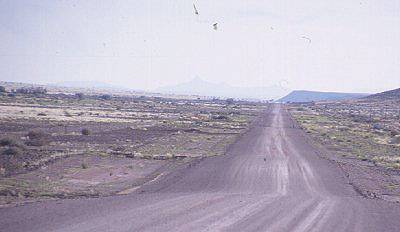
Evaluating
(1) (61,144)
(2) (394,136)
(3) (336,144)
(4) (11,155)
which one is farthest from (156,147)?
(2) (394,136)

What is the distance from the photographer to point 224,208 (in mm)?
20031

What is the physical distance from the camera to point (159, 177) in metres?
28.7

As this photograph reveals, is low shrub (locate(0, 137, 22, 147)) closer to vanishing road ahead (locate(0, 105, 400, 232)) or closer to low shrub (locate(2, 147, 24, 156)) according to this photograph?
low shrub (locate(2, 147, 24, 156))

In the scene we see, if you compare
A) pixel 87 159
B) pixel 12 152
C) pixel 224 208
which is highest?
pixel 224 208

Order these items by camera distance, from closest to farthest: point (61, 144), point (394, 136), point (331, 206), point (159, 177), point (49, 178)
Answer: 1. point (331, 206)
2. point (49, 178)
3. point (159, 177)
4. point (61, 144)
5. point (394, 136)

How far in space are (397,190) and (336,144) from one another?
95.1 feet

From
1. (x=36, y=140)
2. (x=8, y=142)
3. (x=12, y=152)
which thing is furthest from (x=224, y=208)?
(x=36, y=140)

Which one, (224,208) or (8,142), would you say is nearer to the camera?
(224,208)

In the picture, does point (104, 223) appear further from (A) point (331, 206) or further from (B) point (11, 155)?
(B) point (11, 155)

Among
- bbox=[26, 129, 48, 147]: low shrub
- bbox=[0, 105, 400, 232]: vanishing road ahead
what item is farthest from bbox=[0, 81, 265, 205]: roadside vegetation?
bbox=[0, 105, 400, 232]: vanishing road ahead

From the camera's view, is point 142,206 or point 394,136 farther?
point 394,136

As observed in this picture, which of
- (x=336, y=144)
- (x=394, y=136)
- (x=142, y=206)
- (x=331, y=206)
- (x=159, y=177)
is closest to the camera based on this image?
(x=142, y=206)

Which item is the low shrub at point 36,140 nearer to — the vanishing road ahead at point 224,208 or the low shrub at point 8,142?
Result: the low shrub at point 8,142

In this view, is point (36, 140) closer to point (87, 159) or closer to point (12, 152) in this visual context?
point (12, 152)
